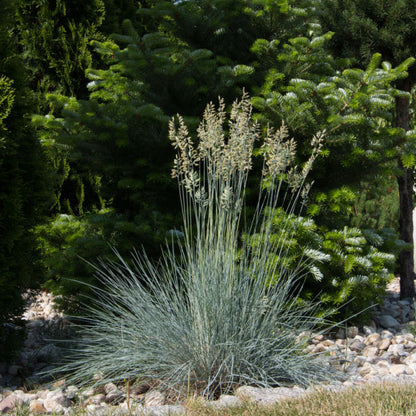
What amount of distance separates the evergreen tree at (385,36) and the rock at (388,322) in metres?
0.97

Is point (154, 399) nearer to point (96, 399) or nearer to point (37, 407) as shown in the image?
point (96, 399)

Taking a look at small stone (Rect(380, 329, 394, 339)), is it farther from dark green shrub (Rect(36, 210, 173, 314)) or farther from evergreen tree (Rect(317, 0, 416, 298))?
dark green shrub (Rect(36, 210, 173, 314))

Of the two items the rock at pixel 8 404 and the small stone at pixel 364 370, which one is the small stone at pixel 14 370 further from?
the small stone at pixel 364 370

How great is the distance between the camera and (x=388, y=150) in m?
4.38

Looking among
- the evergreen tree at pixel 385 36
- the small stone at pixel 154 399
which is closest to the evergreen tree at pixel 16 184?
the small stone at pixel 154 399

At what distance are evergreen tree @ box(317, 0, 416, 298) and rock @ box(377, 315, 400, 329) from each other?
3.20 feet

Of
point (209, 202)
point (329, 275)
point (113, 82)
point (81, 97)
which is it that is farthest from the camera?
point (81, 97)

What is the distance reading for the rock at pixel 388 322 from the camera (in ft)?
15.7

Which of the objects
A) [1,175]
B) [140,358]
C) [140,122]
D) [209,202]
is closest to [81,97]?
[140,122]

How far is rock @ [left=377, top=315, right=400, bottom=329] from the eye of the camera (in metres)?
4.79

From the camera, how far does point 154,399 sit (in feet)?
9.46

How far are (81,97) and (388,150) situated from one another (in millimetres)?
3366

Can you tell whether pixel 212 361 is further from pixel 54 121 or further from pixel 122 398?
pixel 54 121

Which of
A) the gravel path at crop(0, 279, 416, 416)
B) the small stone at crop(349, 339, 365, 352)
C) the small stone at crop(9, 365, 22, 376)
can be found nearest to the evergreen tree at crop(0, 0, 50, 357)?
the small stone at crop(9, 365, 22, 376)
